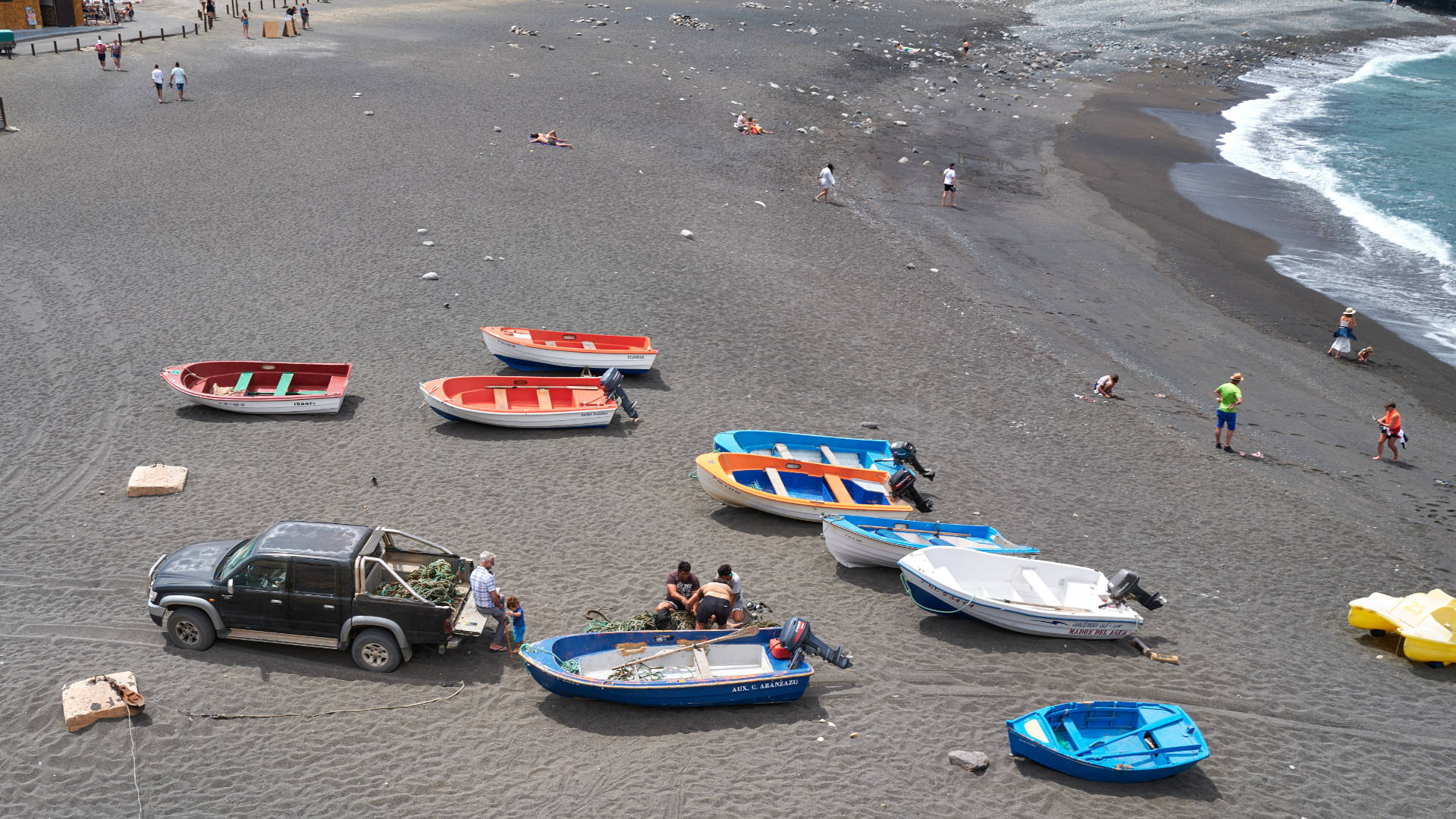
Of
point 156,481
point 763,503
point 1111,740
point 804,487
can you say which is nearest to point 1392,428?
point 804,487

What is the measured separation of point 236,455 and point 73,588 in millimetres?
4154

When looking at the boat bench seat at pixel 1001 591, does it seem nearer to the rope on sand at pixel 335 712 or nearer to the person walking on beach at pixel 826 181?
the rope on sand at pixel 335 712

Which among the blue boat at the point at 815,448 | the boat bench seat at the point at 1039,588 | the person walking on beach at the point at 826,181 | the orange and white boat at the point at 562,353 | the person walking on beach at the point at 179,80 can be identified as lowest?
the boat bench seat at the point at 1039,588

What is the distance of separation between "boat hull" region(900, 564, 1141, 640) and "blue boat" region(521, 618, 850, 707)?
1797 mm

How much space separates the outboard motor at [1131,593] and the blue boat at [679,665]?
4.00 m

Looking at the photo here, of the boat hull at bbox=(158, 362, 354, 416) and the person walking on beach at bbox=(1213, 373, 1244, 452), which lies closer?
the boat hull at bbox=(158, 362, 354, 416)

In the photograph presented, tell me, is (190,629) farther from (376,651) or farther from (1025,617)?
(1025,617)

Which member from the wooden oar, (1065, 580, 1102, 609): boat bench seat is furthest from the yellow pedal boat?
the wooden oar

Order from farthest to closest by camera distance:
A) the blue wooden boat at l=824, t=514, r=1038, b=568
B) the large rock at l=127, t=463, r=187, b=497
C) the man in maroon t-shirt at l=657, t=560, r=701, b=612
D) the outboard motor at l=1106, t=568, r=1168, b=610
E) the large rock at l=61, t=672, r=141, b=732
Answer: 1. the large rock at l=127, t=463, r=187, b=497
2. the blue wooden boat at l=824, t=514, r=1038, b=568
3. the outboard motor at l=1106, t=568, r=1168, b=610
4. the man in maroon t-shirt at l=657, t=560, r=701, b=612
5. the large rock at l=61, t=672, r=141, b=732

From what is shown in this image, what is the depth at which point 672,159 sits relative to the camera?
34.3 metres

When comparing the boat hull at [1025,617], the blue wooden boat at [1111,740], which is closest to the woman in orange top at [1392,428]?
the boat hull at [1025,617]

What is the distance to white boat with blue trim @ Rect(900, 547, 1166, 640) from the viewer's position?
503 inches

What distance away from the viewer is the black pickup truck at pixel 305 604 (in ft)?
36.5

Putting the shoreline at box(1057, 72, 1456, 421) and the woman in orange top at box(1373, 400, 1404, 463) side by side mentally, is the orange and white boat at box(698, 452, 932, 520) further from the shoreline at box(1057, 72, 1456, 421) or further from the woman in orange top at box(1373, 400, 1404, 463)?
the shoreline at box(1057, 72, 1456, 421)
